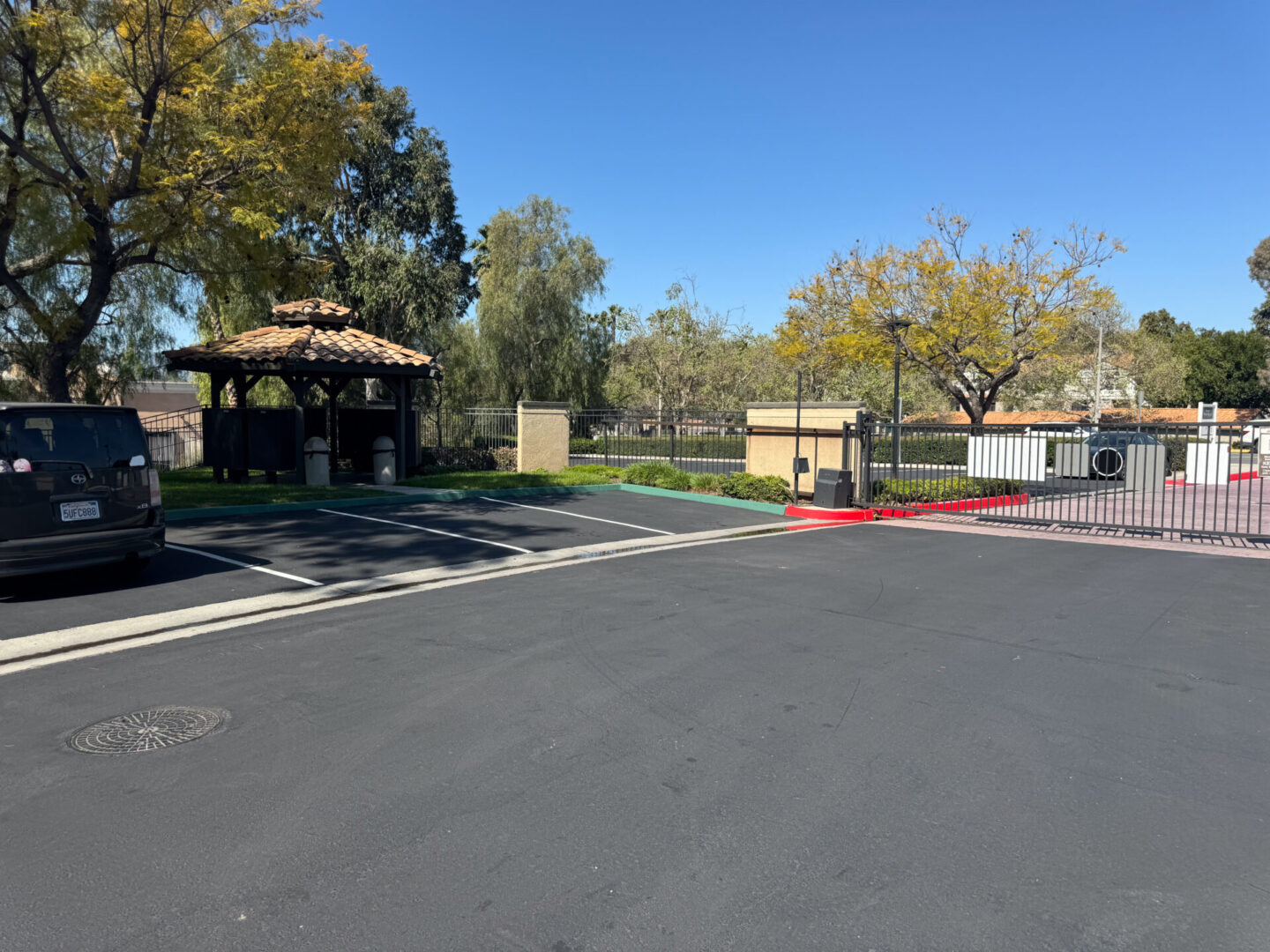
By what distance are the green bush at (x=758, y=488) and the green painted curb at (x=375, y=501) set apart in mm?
2992

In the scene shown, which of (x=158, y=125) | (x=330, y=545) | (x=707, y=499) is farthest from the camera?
(x=707, y=499)

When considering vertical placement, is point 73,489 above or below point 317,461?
above

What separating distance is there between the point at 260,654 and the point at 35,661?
160cm

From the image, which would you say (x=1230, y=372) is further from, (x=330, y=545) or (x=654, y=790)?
(x=654, y=790)

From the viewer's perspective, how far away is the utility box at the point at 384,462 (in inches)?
747

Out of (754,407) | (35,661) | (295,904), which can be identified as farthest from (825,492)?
(295,904)

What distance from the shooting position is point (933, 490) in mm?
17969

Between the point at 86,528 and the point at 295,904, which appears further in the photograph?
the point at 86,528

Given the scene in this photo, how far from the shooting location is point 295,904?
3213 mm

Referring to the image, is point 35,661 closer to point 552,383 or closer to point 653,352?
point 552,383

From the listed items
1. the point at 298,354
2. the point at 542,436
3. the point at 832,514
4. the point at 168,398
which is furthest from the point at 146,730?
the point at 168,398

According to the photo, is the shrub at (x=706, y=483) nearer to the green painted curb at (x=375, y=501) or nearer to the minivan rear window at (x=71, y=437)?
the green painted curb at (x=375, y=501)

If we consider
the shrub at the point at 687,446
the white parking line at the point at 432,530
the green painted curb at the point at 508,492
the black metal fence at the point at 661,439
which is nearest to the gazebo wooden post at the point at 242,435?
the green painted curb at the point at 508,492

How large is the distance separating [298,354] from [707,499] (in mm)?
8844
